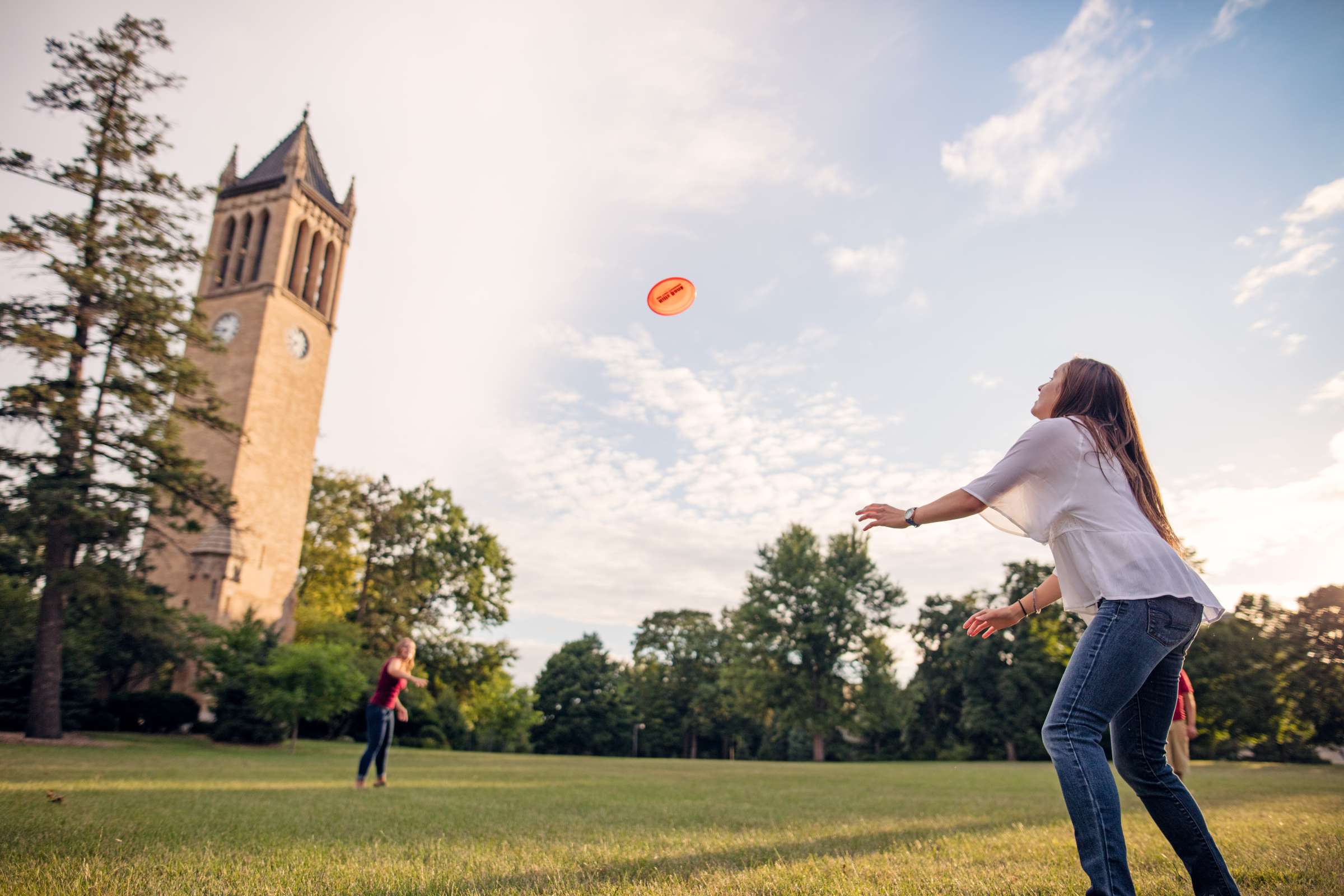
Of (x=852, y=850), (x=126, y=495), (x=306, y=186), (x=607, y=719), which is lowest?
(x=607, y=719)

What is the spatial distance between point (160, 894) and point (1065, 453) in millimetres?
4061

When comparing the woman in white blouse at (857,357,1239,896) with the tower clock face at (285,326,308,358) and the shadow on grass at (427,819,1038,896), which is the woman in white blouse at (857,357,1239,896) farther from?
the tower clock face at (285,326,308,358)

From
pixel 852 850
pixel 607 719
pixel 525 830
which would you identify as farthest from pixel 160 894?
pixel 607 719

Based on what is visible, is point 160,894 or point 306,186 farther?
point 306,186

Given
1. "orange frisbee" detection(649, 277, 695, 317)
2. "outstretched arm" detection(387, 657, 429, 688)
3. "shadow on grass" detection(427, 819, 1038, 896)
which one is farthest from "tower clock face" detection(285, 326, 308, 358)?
"shadow on grass" detection(427, 819, 1038, 896)

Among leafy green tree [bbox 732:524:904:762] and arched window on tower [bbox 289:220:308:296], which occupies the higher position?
arched window on tower [bbox 289:220:308:296]

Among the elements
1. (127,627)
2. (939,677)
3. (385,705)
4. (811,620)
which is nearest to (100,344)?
(127,627)

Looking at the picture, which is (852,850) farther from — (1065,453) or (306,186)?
(306,186)

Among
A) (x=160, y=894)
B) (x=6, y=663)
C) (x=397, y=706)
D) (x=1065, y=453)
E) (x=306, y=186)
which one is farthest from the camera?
(x=306, y=186)

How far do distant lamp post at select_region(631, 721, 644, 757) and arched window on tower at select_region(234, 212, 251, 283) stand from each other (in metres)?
44.4

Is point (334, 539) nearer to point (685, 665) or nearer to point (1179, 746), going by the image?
point (685, 665)

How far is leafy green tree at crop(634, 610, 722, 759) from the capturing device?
6259cm

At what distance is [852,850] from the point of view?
16.6 feet

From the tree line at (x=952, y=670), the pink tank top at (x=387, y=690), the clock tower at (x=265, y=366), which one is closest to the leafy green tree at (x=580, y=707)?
the tree line at (x=952, y=670)
